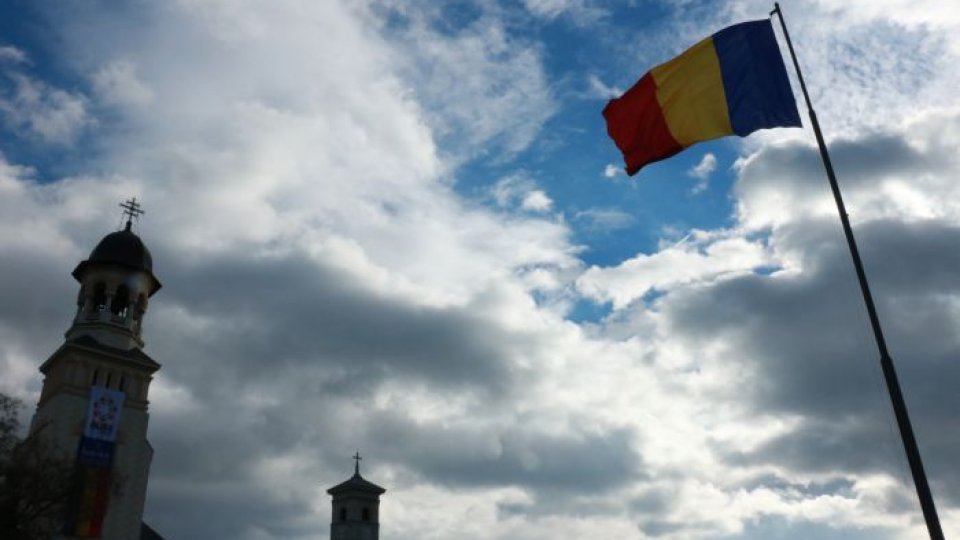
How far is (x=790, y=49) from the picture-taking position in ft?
58.5

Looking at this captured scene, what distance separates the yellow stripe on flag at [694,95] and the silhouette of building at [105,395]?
41740 millimetres

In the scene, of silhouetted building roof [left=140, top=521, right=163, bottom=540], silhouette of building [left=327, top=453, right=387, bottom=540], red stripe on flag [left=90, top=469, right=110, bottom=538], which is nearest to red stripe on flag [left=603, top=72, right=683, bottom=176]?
red stripe on flag [left=90, top=469, right=110, bottom=538]

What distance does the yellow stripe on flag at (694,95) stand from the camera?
1880cm

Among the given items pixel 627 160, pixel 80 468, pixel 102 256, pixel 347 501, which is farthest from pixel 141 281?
pixel 627 160

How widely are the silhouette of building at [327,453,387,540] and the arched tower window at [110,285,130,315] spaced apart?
31407mm

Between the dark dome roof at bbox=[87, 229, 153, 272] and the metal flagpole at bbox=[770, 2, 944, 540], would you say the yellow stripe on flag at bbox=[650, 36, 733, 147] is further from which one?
the dark dome roof at bbox=[87, 229, 153, 272]

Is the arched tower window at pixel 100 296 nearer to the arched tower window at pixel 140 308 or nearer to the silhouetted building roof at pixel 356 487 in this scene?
the arched tower window at pixel 140 308

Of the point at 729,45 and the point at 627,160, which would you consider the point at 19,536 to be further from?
the point at 729,45

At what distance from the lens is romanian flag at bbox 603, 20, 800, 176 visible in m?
18.2

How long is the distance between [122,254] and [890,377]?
172 feet

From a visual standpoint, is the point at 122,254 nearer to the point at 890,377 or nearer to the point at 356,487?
the point at 356,487

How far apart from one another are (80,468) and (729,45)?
4591 centimetres

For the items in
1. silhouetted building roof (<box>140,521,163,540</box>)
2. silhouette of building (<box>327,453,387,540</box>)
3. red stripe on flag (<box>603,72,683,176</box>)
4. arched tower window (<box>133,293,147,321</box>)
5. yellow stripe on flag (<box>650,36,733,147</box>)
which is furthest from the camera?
silhouette of building (<box>327,453,387,540</box>)

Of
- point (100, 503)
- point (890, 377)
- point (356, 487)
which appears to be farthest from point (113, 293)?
point (890, 377)
